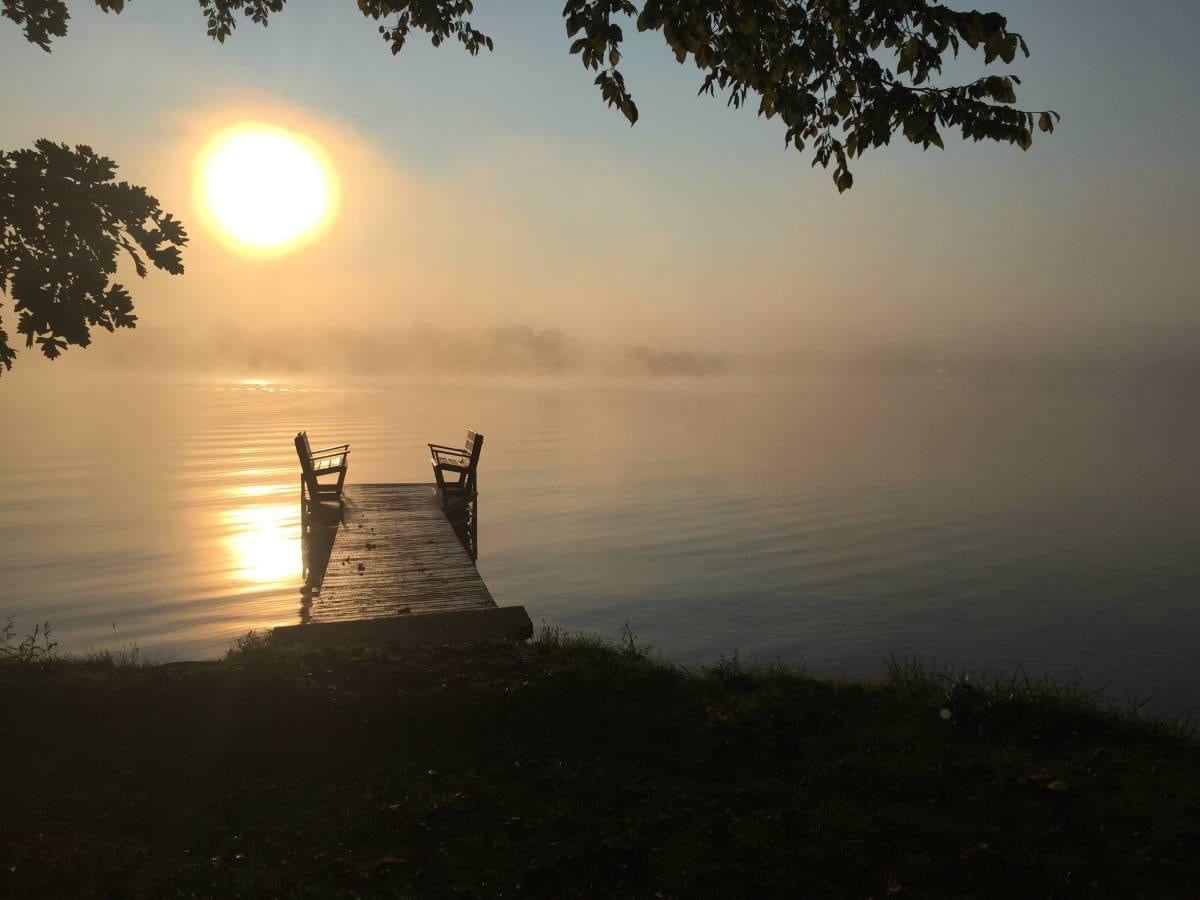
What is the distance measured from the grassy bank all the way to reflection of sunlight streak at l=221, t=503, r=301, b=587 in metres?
17.0

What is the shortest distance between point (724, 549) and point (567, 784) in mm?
23295

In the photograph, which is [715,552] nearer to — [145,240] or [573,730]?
[573,730]

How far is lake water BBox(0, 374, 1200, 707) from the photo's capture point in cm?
1905

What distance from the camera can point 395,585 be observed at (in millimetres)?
13875

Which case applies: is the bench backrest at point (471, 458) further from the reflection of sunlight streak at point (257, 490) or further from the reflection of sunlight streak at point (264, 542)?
the reflection of sunlight streak at point (257, 490)

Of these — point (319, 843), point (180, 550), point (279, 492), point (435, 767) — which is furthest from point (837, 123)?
point (279, 492)

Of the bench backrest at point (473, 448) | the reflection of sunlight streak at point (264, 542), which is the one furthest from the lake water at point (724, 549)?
the bench backrest at point (473, 448)

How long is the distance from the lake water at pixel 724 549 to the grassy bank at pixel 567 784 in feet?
30.6

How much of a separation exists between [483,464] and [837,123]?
159 ft

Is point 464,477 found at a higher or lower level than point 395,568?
higher

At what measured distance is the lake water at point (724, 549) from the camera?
62.5ft

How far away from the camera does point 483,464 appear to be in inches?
2179

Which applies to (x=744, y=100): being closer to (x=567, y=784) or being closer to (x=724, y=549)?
(x=567, y=784)

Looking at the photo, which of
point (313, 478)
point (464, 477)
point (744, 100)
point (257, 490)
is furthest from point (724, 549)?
point (257, 490)
